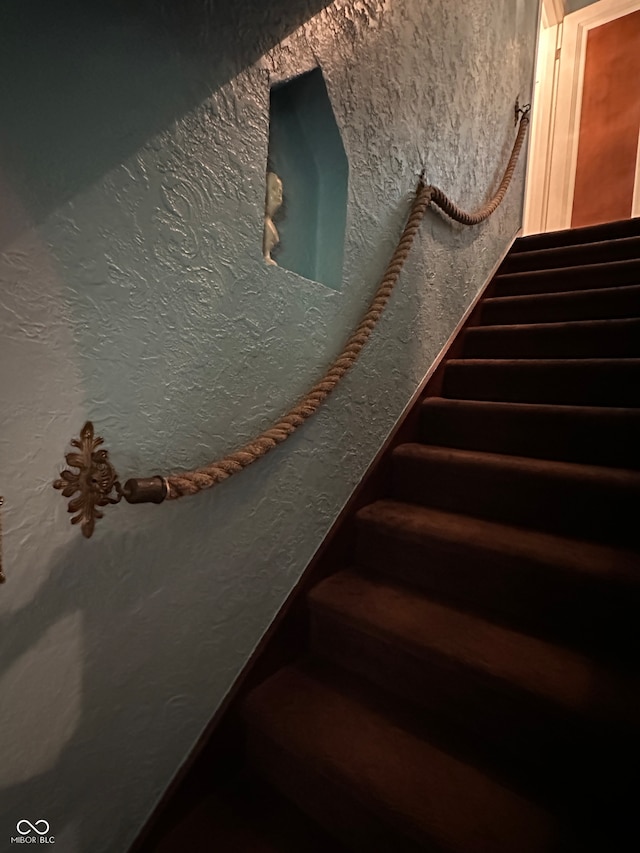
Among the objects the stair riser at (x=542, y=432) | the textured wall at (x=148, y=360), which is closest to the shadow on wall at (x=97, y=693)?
the textured wall at (x=148, y=360)

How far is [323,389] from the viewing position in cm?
103

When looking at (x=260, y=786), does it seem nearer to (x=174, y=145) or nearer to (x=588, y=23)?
(x=174, y=145)

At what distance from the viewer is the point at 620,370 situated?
1.39 m

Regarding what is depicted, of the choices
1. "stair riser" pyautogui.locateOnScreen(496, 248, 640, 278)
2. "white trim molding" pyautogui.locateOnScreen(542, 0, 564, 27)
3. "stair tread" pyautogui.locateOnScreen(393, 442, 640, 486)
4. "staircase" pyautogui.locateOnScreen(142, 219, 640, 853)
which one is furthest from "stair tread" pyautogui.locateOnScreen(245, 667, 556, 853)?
"white trim molding" pyautogui.locateOnScreen(542, 0, 564, 27)

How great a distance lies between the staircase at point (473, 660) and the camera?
0.76 m

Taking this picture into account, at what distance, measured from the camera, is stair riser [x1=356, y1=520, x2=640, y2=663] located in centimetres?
92

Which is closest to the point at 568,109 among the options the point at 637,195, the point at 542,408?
the point at 637,195

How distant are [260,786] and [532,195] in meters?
4.50

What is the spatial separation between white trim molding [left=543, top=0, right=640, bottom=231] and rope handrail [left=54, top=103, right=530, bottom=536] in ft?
8.84

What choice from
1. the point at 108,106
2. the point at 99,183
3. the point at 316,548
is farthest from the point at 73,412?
the point at 316,548

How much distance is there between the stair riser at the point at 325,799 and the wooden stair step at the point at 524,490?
773mm

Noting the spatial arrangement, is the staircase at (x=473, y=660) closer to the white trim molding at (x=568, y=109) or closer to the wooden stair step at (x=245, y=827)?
the wooden stair step at (x=245, y=827)

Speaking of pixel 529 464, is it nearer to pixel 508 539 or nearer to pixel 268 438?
pixel 508 539

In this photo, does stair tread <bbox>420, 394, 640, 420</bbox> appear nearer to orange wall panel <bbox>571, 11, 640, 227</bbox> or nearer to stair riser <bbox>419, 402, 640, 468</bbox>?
stair riser <bbox>419, 402, 640, 468</bbox>
